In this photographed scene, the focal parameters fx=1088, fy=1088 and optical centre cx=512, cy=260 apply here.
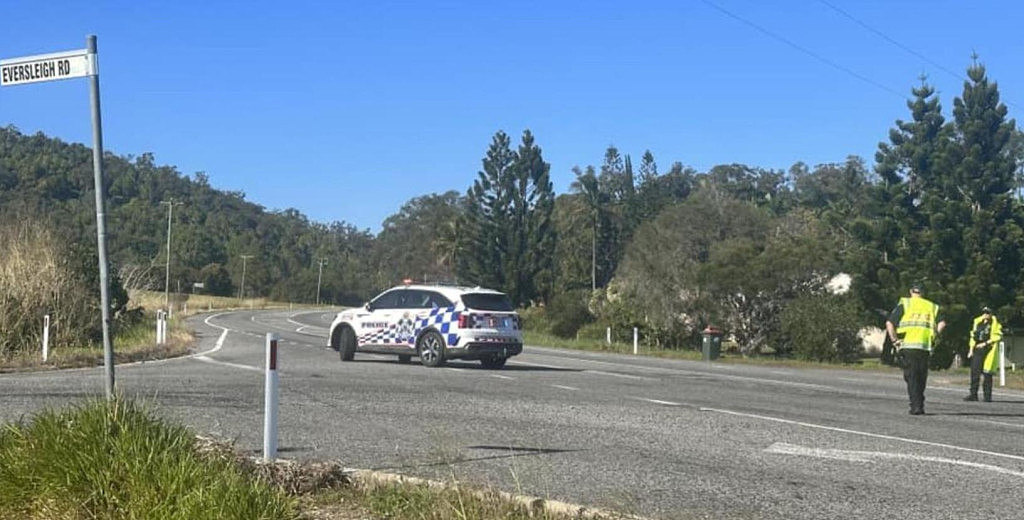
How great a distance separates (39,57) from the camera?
7.69m

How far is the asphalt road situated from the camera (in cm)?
732

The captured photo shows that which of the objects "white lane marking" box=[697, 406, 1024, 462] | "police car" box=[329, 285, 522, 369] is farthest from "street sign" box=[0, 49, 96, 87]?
"police car" box=[329, 285, 522, 369]

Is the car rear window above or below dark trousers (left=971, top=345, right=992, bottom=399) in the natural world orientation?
above

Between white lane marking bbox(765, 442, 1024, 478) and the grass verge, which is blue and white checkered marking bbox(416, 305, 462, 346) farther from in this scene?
the grass verge

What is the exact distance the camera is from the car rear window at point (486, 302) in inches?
818

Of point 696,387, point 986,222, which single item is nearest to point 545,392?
point 696,387

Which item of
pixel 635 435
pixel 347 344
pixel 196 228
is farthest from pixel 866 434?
pixel 196 228

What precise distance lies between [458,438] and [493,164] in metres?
72.0

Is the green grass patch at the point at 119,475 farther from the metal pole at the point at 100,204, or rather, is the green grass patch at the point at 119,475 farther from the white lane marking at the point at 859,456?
the white lane marking at the point at 859,456

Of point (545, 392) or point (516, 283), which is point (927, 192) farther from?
point (545, 392)

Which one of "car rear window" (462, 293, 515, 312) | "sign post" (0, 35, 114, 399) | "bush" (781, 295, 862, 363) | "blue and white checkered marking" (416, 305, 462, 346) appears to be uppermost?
"sign post" (0, 35, 114, 399)

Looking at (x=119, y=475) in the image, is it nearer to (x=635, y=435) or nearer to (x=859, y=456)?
(x=635, y=435)

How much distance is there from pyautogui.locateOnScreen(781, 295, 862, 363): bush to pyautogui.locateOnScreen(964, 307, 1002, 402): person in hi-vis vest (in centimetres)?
2590

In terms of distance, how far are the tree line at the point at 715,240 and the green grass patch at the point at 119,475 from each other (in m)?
20.6
